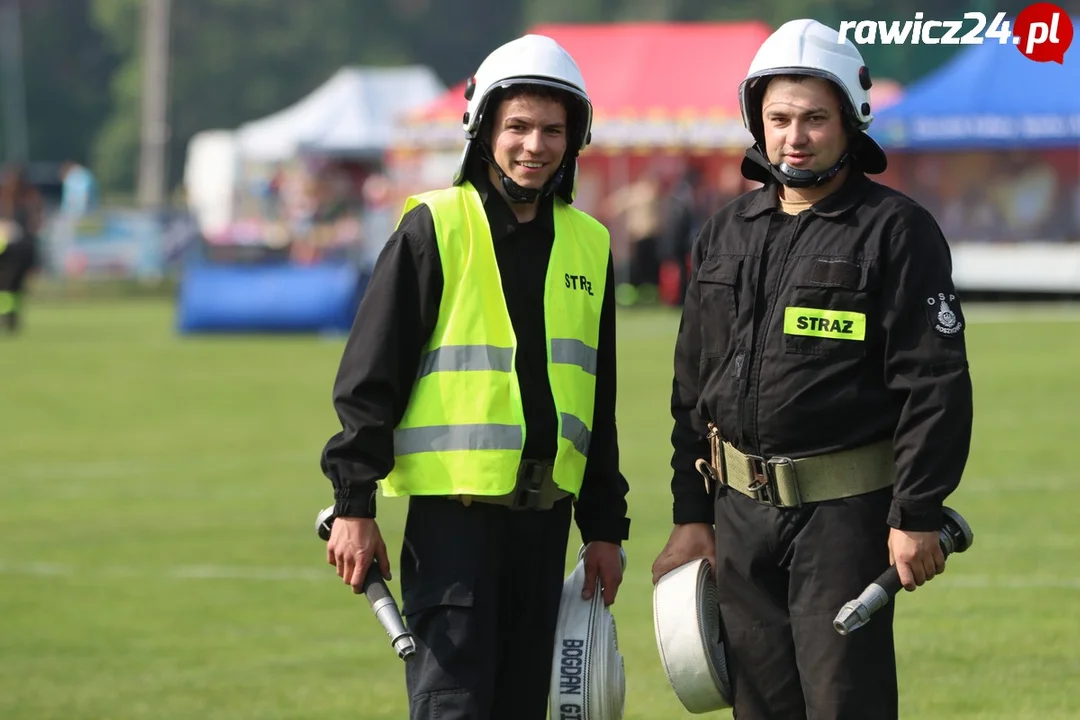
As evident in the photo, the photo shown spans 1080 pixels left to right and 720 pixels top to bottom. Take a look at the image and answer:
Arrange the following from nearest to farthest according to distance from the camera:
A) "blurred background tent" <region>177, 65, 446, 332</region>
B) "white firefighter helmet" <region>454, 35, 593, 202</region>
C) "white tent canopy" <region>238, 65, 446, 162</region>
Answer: "white firefighter helmet" <region>454, 35, 593, 202</region> → "blurred background tent" <region>177, 65, 446, 332</region> → "white tent canopy" <region>238, 65, 446, 162</region>

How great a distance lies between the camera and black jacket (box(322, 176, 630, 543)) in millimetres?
4902

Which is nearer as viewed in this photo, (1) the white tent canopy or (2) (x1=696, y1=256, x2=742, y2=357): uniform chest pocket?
(2) (x1=696, y1=256, x2=742, y2=357): uniform chest pocket

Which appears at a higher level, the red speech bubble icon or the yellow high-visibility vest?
the red speech bubble icon

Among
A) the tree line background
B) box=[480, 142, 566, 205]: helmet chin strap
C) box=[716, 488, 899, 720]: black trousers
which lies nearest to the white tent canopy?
box=[480, 142, 566, 205]: helmet chin strap

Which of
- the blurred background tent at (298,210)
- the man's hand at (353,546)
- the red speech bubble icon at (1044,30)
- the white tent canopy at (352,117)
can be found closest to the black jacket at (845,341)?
the man's hand at (353,546)

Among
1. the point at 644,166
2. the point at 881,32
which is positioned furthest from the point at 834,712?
the point at 644,166

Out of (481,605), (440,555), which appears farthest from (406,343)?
(481,605)

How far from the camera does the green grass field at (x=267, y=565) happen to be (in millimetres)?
7414

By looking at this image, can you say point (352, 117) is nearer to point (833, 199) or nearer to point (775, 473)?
point (833, 199)

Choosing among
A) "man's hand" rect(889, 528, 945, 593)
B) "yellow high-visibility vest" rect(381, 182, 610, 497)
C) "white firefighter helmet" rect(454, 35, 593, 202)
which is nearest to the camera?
"man's hand" rect(889, 528, 945, 593)

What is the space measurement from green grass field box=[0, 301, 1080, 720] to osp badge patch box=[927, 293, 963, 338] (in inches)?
97.5

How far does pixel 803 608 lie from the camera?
4.82 meters

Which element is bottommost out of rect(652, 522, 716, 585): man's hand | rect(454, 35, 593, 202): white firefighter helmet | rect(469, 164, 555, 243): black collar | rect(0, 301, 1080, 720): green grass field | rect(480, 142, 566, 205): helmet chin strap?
rect(0, 301, 1080, 720): green grass field

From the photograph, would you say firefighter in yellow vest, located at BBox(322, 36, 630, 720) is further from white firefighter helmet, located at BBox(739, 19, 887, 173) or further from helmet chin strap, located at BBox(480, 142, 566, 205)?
white firefighter helmet, located at BBox(739, 19, 887, 173)
